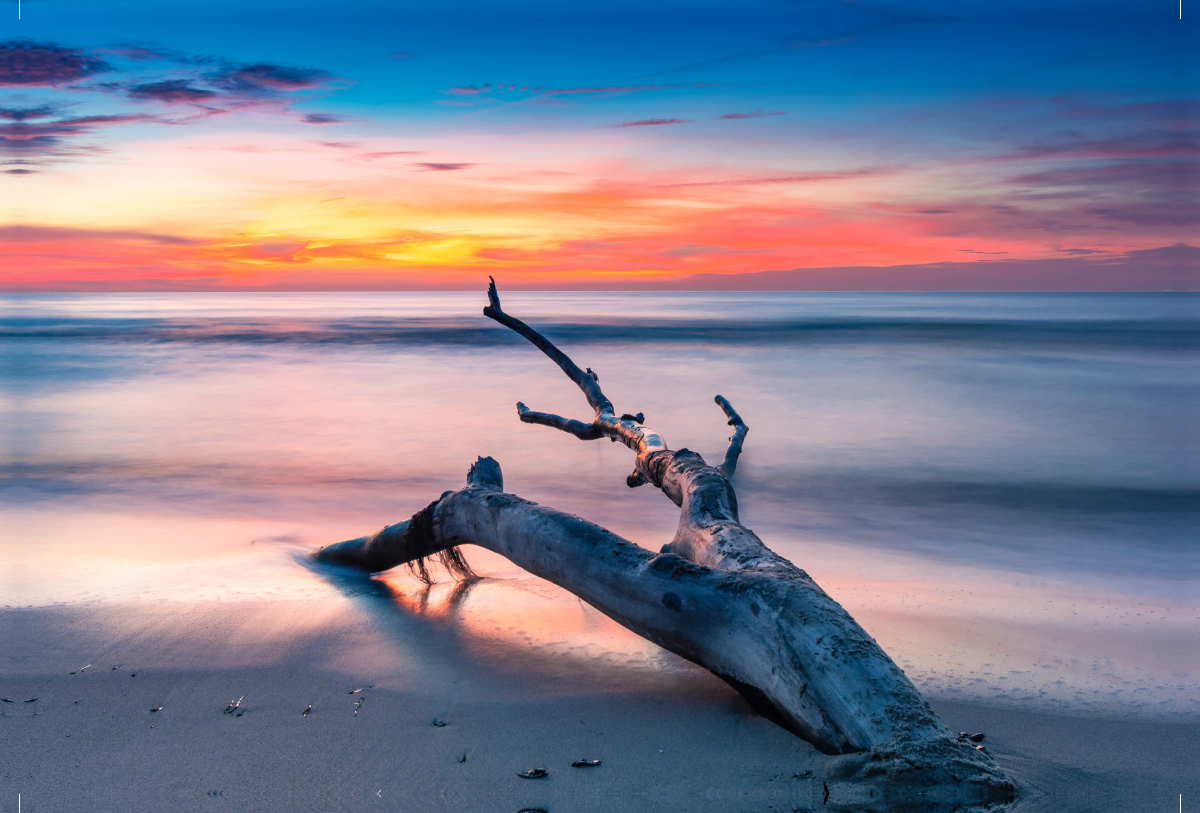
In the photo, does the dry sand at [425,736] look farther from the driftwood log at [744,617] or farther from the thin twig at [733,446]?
the thin twig at [733,446]

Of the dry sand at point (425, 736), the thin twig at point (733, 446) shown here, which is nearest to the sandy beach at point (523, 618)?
the dry sand at point (425, 736)

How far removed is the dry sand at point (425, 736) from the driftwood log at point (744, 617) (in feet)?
0.41

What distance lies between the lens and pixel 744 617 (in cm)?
245

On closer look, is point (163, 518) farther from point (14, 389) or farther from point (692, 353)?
point (692, 353)

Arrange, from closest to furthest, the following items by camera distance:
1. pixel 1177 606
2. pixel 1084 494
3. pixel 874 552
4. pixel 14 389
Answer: pixel 1177 606 < pixel 874 552 < pixel 1084 494 < pixel 14 389

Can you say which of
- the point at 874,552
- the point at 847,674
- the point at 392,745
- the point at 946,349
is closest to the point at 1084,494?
the point at 874,552

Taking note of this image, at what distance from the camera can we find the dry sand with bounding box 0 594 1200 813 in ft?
7.06

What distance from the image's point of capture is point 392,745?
243 centimetres

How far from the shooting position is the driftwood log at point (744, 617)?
6.65 ft

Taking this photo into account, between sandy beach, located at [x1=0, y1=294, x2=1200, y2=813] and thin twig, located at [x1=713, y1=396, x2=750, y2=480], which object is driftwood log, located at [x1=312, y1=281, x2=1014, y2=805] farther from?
thin twig, located at [x1=713, y1=396, x2=750, y2=480]

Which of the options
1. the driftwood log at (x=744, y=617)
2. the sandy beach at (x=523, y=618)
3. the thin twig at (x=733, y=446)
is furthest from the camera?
the thin twig at (x=733, y=446)

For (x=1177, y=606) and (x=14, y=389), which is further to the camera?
(x=14, y=389)

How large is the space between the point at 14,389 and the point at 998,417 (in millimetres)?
17841

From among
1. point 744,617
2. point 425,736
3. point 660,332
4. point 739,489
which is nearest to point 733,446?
A: point 739,489
